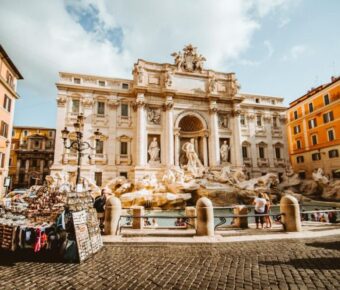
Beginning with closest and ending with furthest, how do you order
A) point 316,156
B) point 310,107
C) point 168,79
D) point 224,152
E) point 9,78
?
point 9,78 < point 168,79 < point 224,152 < point 316,156 < point 310,107

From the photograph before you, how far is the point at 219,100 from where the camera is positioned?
90.6ft

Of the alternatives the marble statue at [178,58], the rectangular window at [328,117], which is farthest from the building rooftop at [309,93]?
the marble statue at [178,58]

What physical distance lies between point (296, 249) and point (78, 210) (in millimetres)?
5744

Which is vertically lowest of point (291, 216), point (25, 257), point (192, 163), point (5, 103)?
point (25, 257)

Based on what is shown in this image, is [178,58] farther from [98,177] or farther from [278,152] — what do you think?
[278,152]

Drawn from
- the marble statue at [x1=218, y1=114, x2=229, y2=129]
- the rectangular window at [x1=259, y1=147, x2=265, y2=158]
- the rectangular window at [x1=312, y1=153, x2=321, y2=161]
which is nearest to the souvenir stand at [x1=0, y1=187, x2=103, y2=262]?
the marble statue at [x1=218, y1=114, x2=229, y2=129]

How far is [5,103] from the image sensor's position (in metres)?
19.9

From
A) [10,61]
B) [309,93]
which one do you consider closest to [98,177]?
[10,61]

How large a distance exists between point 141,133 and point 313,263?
20729mm

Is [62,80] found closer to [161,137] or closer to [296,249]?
[161,137]

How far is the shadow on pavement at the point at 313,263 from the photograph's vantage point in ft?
14.1

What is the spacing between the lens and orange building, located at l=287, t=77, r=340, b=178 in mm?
26234

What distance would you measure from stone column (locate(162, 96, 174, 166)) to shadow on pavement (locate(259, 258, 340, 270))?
19.2 m

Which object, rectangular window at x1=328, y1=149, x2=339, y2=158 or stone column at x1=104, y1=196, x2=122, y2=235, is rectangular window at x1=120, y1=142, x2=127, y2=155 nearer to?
stone column at x1=104, y1=196, x2=122, y2=235
